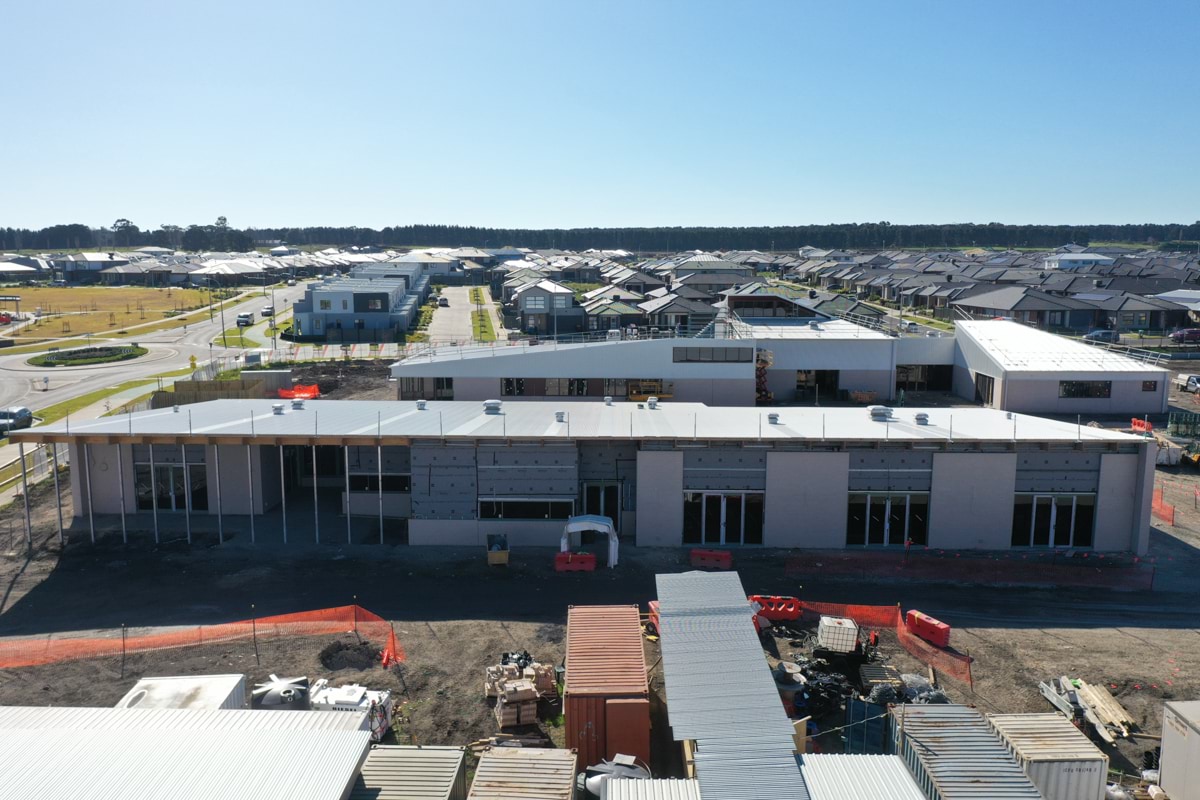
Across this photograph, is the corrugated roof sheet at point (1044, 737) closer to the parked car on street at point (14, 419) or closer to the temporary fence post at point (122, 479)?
the temporary fence post at point (122, 479)

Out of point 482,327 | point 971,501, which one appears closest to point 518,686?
point 971,501

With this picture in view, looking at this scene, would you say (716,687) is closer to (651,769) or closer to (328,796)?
(651,769)

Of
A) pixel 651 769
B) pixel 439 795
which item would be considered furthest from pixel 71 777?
pixel 651 769

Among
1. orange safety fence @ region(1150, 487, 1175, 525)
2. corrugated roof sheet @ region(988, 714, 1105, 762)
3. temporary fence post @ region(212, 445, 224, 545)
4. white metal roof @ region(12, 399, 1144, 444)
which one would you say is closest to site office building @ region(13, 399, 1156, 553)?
white metal roof @ region(12, 399, 1144, 444)

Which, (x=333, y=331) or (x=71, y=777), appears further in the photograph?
(x=333, y=331)

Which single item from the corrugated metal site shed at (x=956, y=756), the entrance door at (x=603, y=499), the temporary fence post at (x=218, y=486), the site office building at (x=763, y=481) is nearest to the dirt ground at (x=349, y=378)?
the temporary fence post at (x=218, y=486)

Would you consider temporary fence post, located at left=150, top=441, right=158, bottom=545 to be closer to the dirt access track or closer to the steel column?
the steel column
